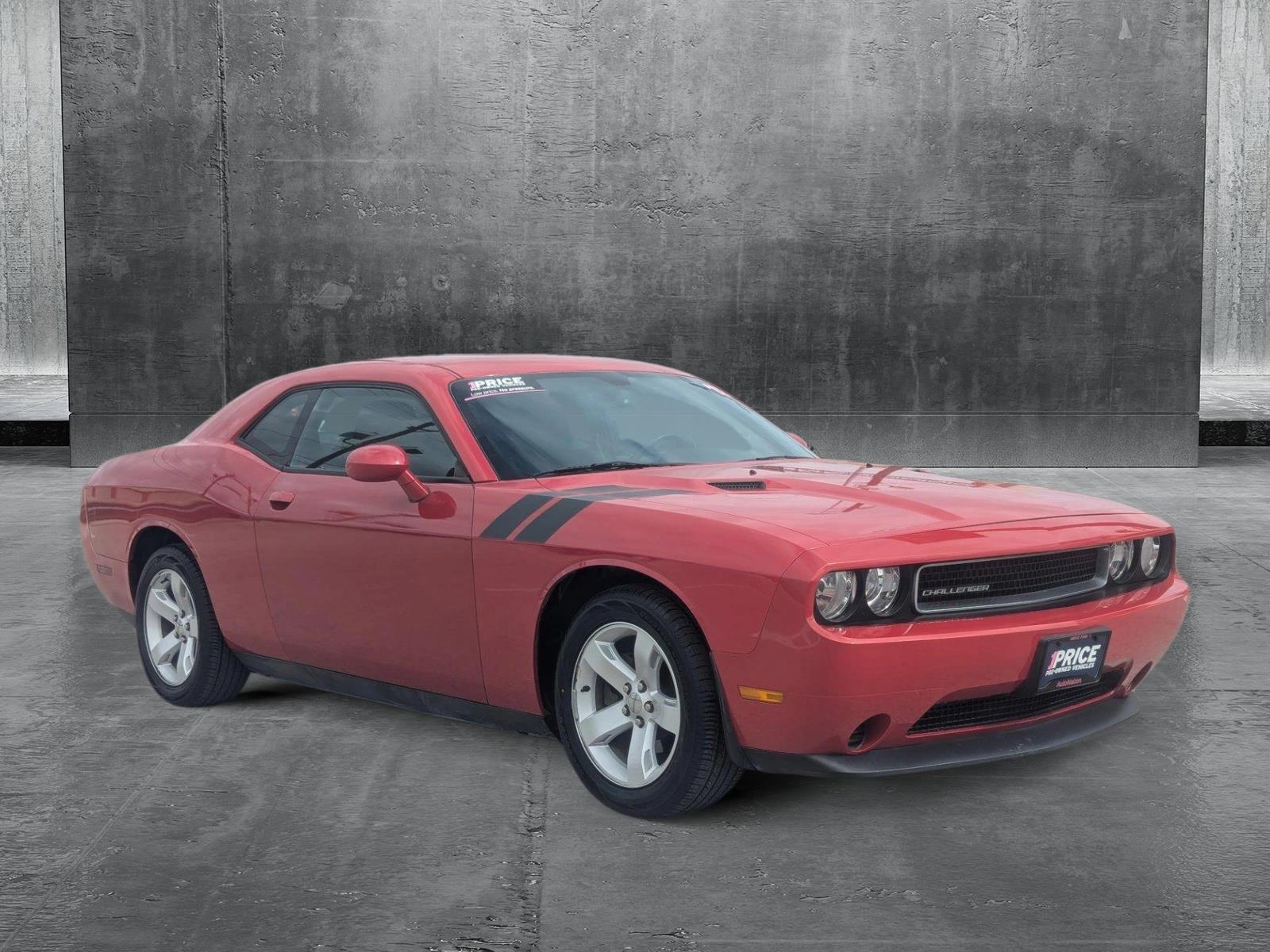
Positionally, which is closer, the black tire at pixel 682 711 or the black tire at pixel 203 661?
the black tire at pixel 682 711

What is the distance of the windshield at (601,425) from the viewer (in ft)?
16.7

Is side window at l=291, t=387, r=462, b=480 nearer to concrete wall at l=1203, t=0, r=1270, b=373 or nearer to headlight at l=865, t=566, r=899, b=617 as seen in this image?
headlight at l=865, t=566, r=899, b=617

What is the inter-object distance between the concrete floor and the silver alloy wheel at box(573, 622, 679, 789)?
16 cm

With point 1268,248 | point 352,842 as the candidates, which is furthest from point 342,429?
point 1268,248

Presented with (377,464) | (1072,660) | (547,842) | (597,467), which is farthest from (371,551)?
(1072,660)

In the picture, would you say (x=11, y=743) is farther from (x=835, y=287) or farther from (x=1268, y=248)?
(x=1268, y=248)

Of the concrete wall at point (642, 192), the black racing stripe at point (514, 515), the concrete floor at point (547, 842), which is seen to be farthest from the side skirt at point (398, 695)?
the concrete wall at point (642, 192)

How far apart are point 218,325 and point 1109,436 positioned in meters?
8.56

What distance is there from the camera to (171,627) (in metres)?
6.17

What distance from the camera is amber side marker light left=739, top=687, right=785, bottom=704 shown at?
404 cm

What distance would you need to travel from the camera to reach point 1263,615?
7.71m

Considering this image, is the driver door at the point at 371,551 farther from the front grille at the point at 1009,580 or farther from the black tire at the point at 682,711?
the front grille at the point at 1009,580

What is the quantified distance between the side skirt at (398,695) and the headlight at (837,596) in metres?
1.08

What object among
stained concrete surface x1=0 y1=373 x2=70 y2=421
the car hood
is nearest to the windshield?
the car hood
